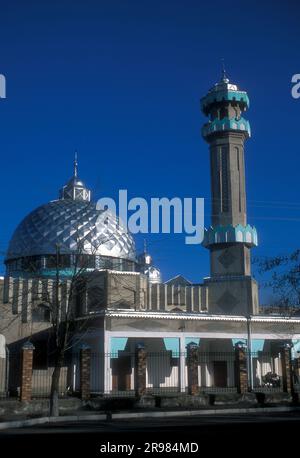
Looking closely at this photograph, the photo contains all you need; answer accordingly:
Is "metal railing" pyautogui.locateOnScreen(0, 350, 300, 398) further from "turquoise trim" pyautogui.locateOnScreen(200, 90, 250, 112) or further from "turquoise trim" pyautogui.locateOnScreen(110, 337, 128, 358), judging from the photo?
"turquoise trim" pyautogui.locateOnScreen(200, 90, 250, 112)

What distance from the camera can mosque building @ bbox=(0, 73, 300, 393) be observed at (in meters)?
27.5

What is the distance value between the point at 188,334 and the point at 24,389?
34.6 ft

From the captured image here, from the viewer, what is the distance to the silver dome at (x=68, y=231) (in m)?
36.5

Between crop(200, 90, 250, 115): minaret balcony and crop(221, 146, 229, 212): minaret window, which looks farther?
crop(200, 90, 250, 115): minaret balcony

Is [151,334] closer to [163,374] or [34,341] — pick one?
[163,374]

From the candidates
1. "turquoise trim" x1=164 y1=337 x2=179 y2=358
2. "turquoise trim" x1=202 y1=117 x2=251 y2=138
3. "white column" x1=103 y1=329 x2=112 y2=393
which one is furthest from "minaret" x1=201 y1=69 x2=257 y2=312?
"white column" x1=103 y1=329 x2=112 y2=393

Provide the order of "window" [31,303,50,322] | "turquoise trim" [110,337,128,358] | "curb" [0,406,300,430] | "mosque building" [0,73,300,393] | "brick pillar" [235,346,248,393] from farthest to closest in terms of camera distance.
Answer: "window" [31,303,50,322] → "mosque building" [0,73,300,393] → "turquoise trim" [110,337,128,358] → "brick pillar" [235,346,248,393] → "curb" [0,406,300,430]

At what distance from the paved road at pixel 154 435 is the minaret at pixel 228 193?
936 inches

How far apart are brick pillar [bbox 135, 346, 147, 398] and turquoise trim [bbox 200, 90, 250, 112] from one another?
84.6ft

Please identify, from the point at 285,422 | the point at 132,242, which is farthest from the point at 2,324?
the point at 285,422

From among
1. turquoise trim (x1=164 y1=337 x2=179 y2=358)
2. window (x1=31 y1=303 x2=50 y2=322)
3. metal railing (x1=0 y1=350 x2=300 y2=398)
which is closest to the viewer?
metal railing (x1=0 y1=350 x2=300 y2=398)

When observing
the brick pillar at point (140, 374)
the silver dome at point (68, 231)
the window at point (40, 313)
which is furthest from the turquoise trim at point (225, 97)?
the brick pillar at point (140, 374)

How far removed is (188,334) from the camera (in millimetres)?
28578
